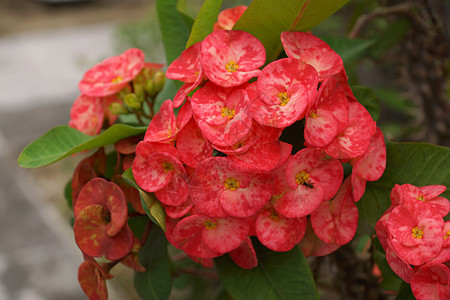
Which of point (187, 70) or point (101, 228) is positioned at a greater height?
point (187, 70)

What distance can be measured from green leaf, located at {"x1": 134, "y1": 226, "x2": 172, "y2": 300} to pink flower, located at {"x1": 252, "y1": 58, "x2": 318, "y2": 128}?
0.23 metres

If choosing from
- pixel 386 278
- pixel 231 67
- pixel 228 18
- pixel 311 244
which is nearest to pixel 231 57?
pixel 231 67

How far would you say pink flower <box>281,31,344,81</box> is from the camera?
45 centimetres

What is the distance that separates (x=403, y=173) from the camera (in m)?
0.52

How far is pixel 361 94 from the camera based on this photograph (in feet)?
1.78

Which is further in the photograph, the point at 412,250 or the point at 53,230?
the point at 53,230

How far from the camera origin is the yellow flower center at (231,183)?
43cm

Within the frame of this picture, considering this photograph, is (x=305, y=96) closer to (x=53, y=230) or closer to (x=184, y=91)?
(x=184, y=91)

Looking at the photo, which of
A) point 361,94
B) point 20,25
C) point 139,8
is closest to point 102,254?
point 361,94

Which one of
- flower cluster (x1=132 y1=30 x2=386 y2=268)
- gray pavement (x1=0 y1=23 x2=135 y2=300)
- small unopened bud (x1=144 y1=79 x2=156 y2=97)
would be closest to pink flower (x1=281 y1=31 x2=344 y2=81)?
flower cluster (x1=132 y1=30 x2=386 y2=268)

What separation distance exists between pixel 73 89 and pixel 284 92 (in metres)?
3.65

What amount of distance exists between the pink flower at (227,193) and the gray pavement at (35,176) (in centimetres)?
160

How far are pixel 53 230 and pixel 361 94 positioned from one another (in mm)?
2038

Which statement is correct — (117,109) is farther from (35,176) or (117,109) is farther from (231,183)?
(35,176)
